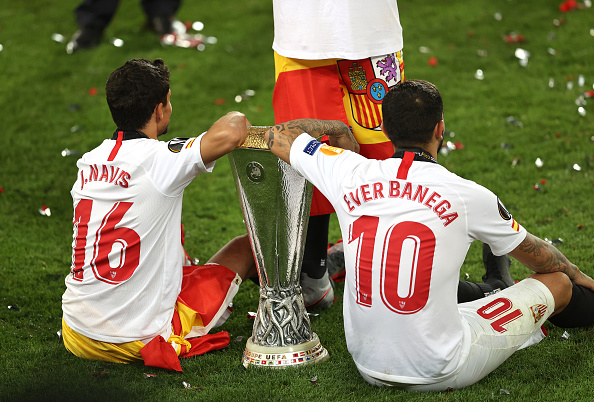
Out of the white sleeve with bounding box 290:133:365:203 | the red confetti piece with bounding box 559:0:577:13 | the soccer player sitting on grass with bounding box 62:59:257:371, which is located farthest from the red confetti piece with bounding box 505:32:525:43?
the white sleeve with bounding box 290:133:365:203

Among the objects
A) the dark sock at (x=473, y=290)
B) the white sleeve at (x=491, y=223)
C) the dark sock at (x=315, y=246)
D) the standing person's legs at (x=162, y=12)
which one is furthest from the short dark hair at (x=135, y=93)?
the standing person's legs at (x=162, y=12)

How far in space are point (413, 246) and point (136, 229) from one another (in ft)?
3.40

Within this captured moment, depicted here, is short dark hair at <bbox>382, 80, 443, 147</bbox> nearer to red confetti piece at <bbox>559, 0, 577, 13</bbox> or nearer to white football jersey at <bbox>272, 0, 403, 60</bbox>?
white football jersey at <bbox>272, 0, 403, 60</bbox>

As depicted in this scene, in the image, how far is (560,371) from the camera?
265 cm

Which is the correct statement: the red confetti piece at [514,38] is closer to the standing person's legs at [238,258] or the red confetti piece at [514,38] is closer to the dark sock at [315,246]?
the dark sock at [315,246]

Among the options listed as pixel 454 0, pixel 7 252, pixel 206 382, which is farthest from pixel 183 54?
pixel 206 382

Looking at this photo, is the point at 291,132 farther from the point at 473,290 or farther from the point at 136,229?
the point at 473,290

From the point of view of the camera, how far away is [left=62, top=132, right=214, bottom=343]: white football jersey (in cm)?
272

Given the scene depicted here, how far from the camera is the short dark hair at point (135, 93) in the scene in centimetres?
280

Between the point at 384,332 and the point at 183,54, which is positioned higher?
the point at 384,332

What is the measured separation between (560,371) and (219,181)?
3.11 m

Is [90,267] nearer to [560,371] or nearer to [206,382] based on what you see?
[206,382]

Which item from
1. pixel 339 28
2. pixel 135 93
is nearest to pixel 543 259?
pixel 339 28

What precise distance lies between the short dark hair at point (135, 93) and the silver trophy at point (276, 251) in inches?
14.6
